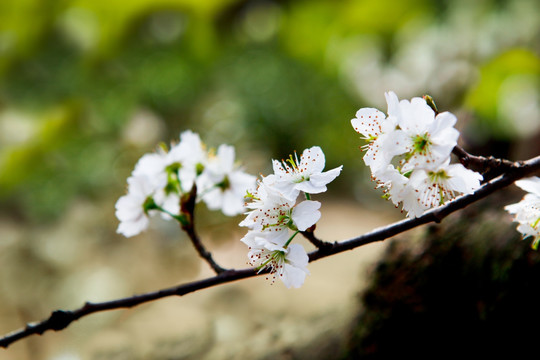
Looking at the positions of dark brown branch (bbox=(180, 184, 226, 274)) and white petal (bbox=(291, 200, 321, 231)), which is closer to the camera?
white petal (bbox=(291, 200, 321, 231))

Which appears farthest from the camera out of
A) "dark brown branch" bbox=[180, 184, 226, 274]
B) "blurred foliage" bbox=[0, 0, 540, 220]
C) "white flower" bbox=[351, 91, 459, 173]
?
"blurred foliage" bbox=[0, 0, 540, 220]

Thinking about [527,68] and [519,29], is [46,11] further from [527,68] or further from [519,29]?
[519,29]

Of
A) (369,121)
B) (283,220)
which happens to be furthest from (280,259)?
(369,121)

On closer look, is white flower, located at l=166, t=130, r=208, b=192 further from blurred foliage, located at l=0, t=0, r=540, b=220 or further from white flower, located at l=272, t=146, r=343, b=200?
blurred foliage, located at l=0, t=0, r=540, b=220

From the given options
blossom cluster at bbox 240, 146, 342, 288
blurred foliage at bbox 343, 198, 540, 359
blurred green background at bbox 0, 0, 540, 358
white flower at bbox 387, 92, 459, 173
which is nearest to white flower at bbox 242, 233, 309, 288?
blossom cluster at bbox 240, 146, 342, 288

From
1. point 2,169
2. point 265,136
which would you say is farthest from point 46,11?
point 265,136
